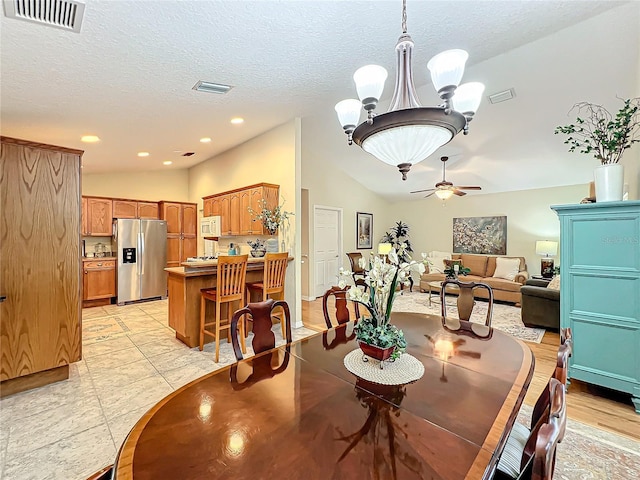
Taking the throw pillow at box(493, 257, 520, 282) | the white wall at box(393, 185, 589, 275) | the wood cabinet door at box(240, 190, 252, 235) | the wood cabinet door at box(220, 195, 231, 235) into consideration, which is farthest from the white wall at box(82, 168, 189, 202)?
the throw pillow at box(493, 257, 520, 282)

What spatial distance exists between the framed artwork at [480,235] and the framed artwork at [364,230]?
86.8 inches

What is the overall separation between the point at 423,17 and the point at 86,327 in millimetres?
5603

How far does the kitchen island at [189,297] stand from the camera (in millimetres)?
3605

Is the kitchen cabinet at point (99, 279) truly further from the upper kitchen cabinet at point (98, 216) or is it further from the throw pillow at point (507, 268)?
the throw pillow at point (507, 268)

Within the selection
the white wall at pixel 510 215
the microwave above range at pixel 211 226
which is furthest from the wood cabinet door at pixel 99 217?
the white wall at pixel 510 215

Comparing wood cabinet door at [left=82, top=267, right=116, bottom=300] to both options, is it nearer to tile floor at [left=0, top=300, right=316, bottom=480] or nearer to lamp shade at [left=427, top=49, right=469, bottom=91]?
tile floor at [left=0, top=300, right=316, bottom=480]

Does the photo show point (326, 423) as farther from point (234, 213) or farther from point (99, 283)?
point (99, 283)

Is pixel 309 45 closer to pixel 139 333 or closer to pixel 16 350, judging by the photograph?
pixel 16 350

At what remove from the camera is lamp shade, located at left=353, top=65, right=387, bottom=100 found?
5.66 ft

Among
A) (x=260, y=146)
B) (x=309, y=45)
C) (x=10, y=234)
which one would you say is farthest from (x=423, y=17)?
(x=10, y=234)

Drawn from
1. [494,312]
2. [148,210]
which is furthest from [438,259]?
[148,210]

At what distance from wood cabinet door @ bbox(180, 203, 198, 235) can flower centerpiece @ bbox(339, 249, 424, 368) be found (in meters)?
6.32

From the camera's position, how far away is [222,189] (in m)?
6.05

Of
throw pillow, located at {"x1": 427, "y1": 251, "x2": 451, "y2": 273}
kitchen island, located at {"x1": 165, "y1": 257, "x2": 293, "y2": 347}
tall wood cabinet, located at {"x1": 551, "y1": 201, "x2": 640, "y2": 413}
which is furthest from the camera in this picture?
throw pillow, located at {"x1": 427, "y1": 251, "x2": 451, "y2": 273}
